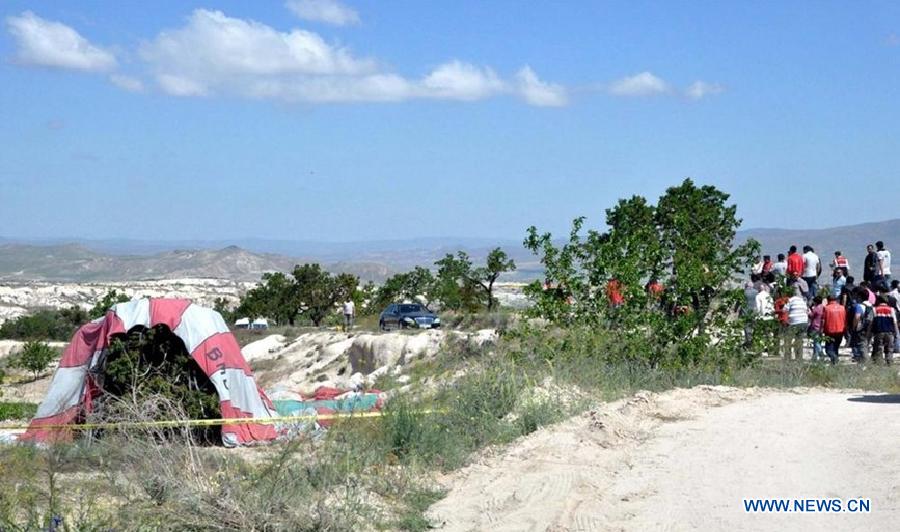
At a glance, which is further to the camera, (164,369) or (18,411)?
(18,411)

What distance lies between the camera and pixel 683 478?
9.82m

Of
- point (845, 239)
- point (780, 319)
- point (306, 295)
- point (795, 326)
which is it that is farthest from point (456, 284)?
point (845, 239)

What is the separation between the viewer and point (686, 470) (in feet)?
33.0

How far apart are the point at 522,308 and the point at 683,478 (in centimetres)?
831

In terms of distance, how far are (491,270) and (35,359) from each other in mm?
18842

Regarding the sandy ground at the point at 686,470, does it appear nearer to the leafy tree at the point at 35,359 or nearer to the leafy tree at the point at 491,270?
the leafy tree at the point at 35,359

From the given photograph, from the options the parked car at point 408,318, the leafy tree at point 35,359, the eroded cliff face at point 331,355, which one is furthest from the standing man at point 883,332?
the leafy tree at point 35,359

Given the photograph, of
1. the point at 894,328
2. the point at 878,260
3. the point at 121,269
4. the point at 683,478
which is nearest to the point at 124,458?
the point at 683,478

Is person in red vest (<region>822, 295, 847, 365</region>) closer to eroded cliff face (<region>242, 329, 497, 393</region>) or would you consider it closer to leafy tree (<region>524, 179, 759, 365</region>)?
leafy tree (<region>524, 179, 759, 365</region>)

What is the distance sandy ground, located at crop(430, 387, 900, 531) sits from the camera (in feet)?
28.9

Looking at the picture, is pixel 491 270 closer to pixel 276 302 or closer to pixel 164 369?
pixel 276 302

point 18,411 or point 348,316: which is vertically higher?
point 18,411

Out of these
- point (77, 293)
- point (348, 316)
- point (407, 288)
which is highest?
point (407, 288)

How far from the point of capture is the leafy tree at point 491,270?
1875 inches
